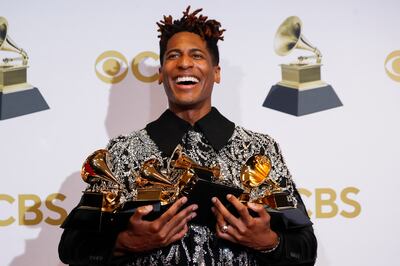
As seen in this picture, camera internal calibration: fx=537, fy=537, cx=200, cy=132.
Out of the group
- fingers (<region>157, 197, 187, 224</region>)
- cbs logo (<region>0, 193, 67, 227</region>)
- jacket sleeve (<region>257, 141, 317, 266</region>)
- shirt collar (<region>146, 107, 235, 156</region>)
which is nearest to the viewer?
fingers (<region>157, 197, 187, 224</region>)

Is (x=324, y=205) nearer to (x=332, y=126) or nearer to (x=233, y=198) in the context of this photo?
(x=332, y=126)

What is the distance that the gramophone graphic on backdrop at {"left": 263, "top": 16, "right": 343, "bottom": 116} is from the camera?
62.2 inches

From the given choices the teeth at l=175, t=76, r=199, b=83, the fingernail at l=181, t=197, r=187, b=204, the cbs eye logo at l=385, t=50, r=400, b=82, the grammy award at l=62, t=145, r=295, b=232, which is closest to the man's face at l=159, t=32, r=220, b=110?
the teeth at l=175, t=76, r=199, b=83

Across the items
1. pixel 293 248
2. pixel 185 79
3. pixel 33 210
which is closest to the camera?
pixel 293 248

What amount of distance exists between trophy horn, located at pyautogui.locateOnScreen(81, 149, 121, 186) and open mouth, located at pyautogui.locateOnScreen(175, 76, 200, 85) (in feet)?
0.82

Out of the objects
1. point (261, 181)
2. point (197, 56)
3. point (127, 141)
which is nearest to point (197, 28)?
point (197, 56)

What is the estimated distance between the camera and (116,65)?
155cm

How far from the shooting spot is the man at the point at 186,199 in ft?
3.10

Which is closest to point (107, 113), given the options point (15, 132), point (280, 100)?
point (15, 132)

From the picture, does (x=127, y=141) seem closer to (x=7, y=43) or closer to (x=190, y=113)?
(x=190, y=113)

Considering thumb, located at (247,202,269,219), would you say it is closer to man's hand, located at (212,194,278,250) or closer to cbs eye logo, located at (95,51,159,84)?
man's hand, located at (212,194,278,250)

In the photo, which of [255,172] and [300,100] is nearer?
[255,172]

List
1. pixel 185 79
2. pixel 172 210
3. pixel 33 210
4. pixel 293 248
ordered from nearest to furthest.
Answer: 1. pixel 172 210
2. pixel 293 248
3. pixel 185 79
4. pixel 33 210

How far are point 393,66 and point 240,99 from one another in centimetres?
48
